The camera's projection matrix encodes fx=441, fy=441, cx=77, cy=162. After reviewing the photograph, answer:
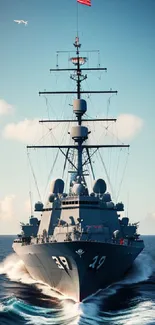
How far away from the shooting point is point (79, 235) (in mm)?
25094

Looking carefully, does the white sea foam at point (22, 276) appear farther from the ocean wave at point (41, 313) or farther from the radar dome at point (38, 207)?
the radar dome at point (38, 207)

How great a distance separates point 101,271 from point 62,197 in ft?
22.7

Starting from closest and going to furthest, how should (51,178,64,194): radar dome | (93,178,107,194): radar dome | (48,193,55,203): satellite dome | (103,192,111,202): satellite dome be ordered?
(48,193,55,203): satellite dome, (103,192,111,202): satellite dome, (93,178,107,194): radar dome, (51,178,64,194): radar dome

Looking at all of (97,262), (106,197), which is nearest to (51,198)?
(106,197)

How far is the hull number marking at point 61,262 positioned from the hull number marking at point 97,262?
1.33m

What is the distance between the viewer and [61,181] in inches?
1256

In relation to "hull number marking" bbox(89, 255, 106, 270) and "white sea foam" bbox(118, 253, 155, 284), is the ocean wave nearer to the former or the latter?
"hull number marking" bbox(89, 255, 106, 270)

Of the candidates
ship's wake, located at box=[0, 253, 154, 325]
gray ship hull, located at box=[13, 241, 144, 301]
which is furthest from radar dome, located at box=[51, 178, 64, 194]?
ship's wake, located at box=[0, 253, 154, 325]

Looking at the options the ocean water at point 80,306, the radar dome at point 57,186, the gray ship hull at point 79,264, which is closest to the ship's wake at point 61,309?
Answer: the ocean water at point 80,306

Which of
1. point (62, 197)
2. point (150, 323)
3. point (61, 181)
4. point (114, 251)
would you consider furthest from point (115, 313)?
point (61, 181)

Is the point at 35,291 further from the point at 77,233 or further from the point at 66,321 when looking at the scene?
the point at 66,321

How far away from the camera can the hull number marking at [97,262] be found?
76.7 ft

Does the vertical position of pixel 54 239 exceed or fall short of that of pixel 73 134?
it falls short

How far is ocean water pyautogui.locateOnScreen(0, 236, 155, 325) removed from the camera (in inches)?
784
